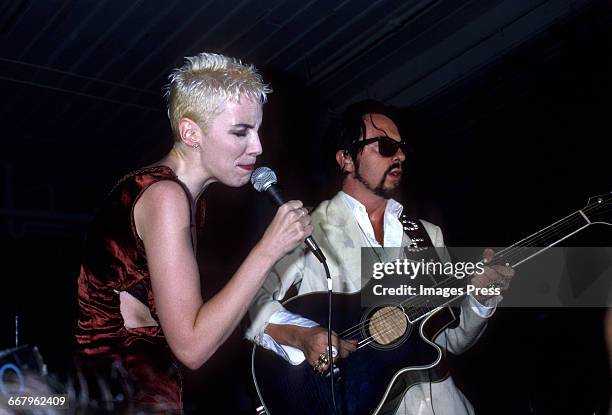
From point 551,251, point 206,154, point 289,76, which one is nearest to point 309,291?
point 206,154

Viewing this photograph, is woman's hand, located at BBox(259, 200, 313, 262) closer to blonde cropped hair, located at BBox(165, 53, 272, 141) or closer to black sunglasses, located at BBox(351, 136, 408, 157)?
blonde cropped hair, located at BBox(165, 53, 272, 141)

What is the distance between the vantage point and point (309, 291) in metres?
3.10

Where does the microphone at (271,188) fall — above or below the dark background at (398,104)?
below

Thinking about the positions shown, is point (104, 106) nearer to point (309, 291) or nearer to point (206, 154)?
point (309, 291)

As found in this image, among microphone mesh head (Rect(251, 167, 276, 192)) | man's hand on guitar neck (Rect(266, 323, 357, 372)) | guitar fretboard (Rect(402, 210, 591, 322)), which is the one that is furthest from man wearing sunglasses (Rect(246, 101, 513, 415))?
microphone mesh head (Rect(251, 167, 276, 192))

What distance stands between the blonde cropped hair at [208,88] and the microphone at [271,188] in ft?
0.81

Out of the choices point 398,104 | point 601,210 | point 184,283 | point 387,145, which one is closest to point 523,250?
point 601,210

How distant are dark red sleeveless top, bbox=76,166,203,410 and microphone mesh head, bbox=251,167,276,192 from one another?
0.33m

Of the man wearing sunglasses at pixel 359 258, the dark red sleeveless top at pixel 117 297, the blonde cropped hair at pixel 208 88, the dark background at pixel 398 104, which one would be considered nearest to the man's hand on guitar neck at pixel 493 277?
the man wearing sunglasses at pixel 359 258

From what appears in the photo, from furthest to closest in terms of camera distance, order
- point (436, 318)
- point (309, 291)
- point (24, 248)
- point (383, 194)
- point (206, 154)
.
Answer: point (24, 248) → point (383, 194) → point (309, 291) → point (436, 318) → point (206, 154)

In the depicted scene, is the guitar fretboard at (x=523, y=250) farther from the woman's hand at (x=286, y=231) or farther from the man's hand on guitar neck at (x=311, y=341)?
the woman's hand at (x=286, y=231)

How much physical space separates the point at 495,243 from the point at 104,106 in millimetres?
3352

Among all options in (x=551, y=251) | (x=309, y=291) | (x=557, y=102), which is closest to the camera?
(x=309, y=291)

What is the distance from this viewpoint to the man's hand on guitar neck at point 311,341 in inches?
106
